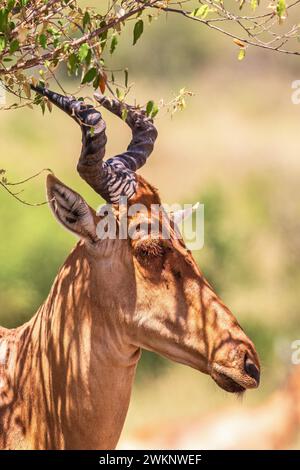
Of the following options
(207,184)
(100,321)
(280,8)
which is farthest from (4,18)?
(207,184)

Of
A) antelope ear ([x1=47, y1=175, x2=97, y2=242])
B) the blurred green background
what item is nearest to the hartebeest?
antelope ear ([x1=47, y1=175, x2=97, y2=242])

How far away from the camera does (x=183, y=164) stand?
23688mm

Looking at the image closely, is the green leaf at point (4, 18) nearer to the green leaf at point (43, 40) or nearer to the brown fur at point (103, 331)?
the green leaf at point (43, 40)

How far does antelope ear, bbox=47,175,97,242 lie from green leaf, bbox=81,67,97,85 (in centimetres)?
51

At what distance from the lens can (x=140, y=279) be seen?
6.32 meters

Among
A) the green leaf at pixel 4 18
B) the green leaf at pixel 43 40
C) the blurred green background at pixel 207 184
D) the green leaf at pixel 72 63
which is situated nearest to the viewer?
the green leaf at pixel 4 18

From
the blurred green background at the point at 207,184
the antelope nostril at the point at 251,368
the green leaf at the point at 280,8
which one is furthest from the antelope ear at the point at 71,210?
the blurred green background at the point at 207,184

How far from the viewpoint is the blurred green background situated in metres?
16.0

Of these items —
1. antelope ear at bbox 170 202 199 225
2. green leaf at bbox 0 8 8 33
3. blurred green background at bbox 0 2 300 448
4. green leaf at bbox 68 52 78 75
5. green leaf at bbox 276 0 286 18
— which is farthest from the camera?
blurred green background at bbox 0 2 300 448

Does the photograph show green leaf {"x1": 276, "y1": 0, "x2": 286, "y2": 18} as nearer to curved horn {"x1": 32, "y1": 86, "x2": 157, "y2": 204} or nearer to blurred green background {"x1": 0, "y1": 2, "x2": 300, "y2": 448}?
curved horn {"x1": 32, "y1": 86, "x2": 157, "y2": 204}

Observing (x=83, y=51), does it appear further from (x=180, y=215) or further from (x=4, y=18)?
(x=180, y=215)

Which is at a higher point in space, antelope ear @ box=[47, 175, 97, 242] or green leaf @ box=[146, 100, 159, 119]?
green leaf @ box=[146, 100, 159, 119]

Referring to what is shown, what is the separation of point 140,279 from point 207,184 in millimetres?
15226

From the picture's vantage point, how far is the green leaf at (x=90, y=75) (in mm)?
5941
